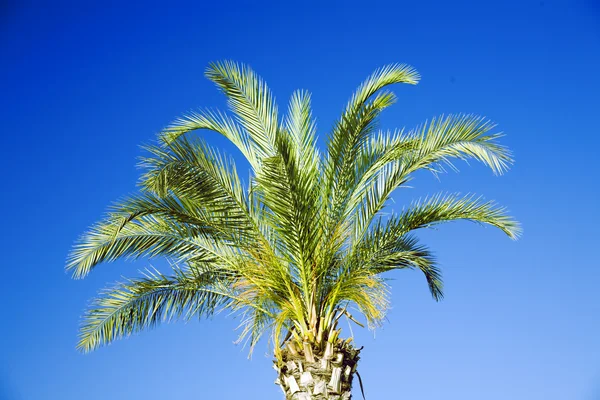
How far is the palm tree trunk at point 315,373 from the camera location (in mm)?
9297

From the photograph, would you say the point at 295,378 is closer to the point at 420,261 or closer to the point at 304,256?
the point at 304,256

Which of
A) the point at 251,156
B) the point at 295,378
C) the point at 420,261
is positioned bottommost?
the point at 295,378

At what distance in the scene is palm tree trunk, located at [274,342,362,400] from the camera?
9.30 metres

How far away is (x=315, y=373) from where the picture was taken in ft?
30.6

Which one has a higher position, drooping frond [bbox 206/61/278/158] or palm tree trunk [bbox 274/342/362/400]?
drooping frond [bbox 206/61/278/158]

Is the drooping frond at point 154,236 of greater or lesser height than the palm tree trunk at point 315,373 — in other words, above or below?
above

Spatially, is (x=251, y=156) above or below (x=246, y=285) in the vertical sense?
above

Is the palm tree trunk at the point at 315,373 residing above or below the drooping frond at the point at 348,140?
below

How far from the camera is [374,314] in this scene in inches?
375

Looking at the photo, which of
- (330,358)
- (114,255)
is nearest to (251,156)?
(114,255)

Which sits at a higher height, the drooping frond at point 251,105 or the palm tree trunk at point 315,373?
the drooping frond at point 251,105

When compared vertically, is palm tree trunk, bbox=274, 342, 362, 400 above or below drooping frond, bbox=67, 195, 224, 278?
below

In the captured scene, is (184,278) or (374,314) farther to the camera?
(184,278)

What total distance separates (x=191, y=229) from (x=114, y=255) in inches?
48.2
